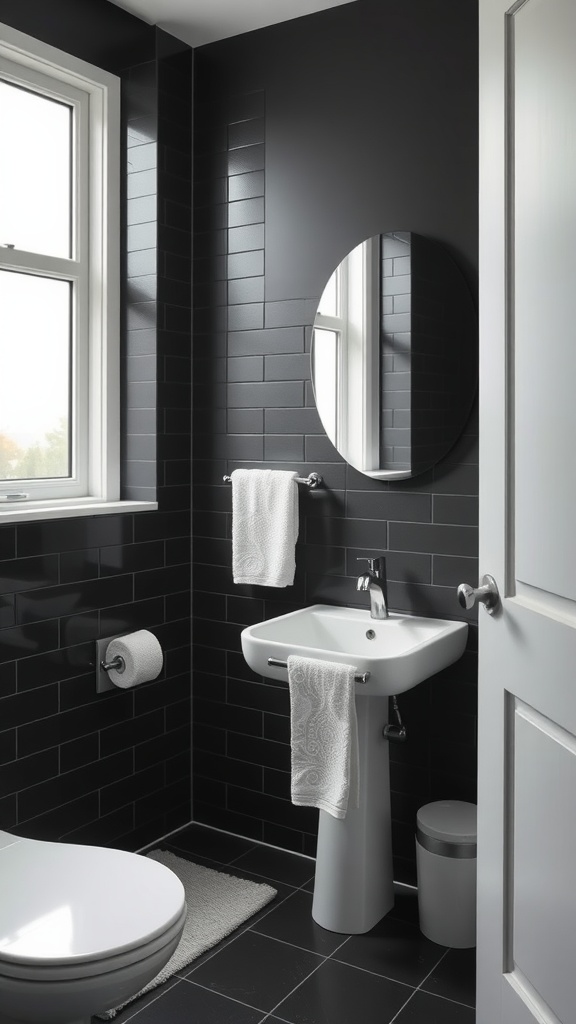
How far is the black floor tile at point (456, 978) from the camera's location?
2.20m

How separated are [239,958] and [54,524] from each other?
4.23ft

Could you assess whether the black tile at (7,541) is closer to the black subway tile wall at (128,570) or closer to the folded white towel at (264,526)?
the black subway tile wall at (128,570)

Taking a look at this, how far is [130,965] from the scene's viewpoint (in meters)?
1.66

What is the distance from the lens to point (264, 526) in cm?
285

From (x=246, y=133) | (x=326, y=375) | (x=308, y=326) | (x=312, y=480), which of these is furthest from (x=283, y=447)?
(x=246, y=133)

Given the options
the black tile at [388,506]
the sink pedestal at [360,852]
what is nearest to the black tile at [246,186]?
the black tile at [388,506]

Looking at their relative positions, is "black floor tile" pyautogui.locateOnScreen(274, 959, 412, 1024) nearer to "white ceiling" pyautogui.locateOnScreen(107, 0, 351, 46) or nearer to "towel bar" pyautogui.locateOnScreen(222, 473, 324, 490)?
"towel bar" pyautogui.locateOnScreen(222, 473, 324, 490)

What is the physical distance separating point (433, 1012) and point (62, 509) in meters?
1.66

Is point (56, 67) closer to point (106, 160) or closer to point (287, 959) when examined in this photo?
point (106, 160)

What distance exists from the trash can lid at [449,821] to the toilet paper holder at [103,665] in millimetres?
996

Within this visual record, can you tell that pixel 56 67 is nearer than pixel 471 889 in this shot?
No

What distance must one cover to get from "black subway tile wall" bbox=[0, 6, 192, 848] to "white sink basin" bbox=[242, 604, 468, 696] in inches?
21.2

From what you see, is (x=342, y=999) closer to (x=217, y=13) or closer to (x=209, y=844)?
(x=209, y=844)

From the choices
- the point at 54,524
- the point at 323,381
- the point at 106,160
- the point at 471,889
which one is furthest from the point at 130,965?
the point at 106,160
